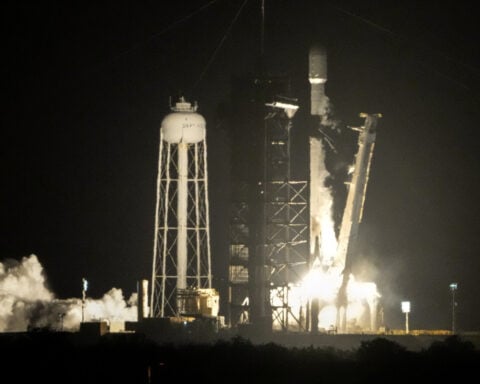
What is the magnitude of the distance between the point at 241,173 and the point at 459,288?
118ft

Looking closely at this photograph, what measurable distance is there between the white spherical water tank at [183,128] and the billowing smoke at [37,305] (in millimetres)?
12921

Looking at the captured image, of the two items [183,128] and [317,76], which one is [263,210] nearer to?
[183,128]

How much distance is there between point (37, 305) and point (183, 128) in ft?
57.1

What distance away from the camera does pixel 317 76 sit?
113 meters

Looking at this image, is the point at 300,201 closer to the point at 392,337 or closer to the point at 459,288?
the point at 392,337

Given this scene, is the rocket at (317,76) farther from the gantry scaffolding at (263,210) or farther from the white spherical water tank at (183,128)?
the white spherical water tank at (183,128)

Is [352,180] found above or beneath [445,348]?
above

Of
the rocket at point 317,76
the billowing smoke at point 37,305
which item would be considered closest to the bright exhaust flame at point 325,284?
the rocket at point 317,76

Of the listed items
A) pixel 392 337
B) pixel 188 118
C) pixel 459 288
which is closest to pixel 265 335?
pixel 392 337

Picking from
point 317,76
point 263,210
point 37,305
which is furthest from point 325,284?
point 37,305

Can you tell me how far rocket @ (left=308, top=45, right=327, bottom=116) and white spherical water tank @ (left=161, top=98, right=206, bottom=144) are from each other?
8.40m

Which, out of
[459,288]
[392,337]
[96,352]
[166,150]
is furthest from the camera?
[459,288]

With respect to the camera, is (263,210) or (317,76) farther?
(317,76)

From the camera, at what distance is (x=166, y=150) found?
112 metres
